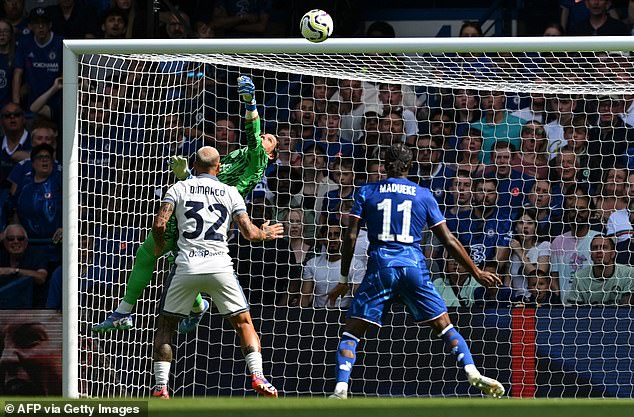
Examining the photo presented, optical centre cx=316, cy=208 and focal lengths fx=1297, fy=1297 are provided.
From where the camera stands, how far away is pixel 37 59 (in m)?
13.5

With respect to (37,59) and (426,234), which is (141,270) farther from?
(37,59)

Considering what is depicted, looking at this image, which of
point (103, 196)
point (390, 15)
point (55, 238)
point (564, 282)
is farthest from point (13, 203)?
point (564, 282)

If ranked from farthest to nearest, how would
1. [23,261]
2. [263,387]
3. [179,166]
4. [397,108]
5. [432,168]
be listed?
[23,261] < [397,108] < [432,168] < [179,166] < [263,387]

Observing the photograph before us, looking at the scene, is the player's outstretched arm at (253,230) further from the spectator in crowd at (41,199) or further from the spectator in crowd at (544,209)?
the spectator in crowd at (41,199)

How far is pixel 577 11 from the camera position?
13.2 metres

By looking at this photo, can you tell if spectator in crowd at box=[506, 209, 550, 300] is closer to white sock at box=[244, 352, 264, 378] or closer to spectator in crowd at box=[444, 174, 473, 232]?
spectator in crowd at box=[444, 174, 473, 232]

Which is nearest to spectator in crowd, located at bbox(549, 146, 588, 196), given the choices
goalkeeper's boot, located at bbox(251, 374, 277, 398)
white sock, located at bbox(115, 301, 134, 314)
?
goalkeeper's boot, located at bbox(251, 374, 277, 398)

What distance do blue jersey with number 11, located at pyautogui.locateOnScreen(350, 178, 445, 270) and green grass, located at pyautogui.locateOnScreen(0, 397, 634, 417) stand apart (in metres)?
3.92

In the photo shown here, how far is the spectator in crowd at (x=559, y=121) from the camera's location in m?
11.9

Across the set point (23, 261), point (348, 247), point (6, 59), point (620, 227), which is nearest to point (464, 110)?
point (620, 227)

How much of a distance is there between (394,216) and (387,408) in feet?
13.7

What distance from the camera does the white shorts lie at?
9.25 meters

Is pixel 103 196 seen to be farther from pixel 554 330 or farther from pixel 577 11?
pixel 577 11

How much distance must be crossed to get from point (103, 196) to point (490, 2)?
5.38 metres
